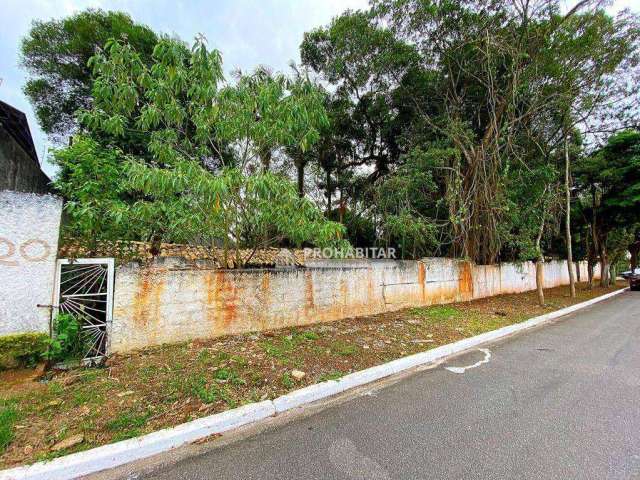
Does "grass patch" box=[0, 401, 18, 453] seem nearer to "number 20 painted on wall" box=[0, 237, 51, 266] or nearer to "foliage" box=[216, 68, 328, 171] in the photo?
"number 20 painted on wall" box=[0, 237, 51, 266]

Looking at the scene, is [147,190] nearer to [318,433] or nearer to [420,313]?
[318,433]

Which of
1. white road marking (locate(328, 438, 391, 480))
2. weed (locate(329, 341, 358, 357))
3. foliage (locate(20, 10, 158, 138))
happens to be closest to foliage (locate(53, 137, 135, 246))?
weed (locate(329, 341, 358, 357))

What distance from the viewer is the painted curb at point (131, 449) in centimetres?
172

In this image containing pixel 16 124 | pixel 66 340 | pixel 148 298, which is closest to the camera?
pixel 66 340

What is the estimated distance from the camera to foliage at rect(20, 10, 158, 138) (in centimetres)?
929

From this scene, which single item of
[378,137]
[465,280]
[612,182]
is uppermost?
[378,137]

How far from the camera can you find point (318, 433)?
2.23 m

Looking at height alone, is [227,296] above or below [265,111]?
below

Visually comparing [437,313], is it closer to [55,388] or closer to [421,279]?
[421,279]

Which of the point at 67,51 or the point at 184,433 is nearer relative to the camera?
the point at 184,433

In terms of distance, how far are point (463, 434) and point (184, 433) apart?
2180 mm


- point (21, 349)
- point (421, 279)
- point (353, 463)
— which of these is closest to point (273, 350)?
point (353, 463)

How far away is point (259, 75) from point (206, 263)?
330cm

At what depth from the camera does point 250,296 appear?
441cm
